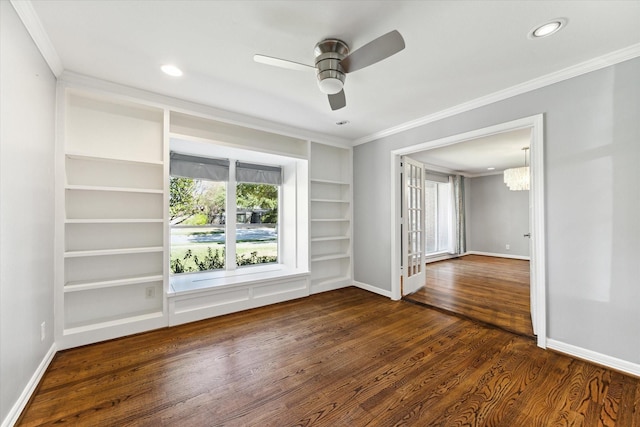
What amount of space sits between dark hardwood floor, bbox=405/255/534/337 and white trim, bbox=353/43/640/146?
2.46 metres

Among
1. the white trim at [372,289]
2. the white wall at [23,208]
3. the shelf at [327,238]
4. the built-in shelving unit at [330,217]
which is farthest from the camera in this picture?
the built-in shelving unit at [330,217]

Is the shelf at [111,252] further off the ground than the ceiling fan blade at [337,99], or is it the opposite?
the ceiling fan blade at [337,99]

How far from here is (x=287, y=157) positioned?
3977 millimetres

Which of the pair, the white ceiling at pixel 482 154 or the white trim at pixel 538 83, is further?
the white ceiling at pixel 482 154

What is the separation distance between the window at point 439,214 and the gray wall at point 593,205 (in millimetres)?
5018

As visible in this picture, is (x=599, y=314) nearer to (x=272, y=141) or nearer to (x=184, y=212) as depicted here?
(x=272, y=141)

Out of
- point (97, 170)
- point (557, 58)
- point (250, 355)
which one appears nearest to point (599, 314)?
point (557, 58)

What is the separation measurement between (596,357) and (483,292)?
2.03m

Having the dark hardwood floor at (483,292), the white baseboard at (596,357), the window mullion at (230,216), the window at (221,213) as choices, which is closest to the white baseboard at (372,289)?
the dark hardwood floor at (483,292)

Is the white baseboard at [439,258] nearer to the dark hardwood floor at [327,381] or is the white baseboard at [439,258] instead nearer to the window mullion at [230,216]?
the dark hardwood floor at [327,381]

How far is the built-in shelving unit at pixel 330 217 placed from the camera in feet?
14.2

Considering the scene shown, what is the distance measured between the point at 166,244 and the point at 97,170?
102 cm

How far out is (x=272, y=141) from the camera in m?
3.89

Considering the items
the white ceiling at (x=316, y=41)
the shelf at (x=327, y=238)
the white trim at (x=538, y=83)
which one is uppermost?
the white ceiling at (x=316, y=41)
